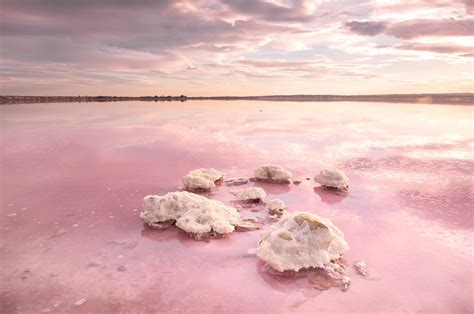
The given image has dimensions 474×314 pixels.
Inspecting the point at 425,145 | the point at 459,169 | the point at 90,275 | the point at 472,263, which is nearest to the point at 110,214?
the point at 90,275

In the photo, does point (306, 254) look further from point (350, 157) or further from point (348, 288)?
point (350, 157)

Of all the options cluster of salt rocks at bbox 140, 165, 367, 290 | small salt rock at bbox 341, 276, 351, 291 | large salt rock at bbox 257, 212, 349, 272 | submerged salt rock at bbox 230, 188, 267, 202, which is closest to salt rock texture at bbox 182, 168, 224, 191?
cluster of salt rocks at bbox 140, 165, 367, 290

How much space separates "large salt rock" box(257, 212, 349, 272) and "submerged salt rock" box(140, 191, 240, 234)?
42.8 inches

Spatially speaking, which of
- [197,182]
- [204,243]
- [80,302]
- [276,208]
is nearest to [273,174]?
[197,182]

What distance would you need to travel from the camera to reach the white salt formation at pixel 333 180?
10.0 metres

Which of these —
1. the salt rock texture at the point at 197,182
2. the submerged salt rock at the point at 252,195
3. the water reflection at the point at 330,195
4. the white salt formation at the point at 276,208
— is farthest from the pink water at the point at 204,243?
the submerged salt rock at the point at 252,195

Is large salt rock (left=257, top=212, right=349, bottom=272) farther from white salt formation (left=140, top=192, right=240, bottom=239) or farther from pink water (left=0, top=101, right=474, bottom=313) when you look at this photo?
white salt formation (left=140, top=192, right=240, bottom=239)

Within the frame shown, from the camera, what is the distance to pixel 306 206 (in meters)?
8.77

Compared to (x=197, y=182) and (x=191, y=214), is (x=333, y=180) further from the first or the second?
(x=191, y=214)

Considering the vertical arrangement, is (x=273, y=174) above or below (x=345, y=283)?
above

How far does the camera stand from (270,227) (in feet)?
22.0

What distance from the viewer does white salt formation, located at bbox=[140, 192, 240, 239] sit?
22.8ft

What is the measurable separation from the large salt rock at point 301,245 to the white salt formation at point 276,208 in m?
1.51

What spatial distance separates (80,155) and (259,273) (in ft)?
36.2
